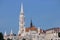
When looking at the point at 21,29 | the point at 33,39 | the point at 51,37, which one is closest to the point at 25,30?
the point at 21,29

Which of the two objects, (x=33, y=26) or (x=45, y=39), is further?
(x=33, y=26)

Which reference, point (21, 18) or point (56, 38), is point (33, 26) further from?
point (56, 38)

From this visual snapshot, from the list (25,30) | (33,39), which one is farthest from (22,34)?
(33,39)

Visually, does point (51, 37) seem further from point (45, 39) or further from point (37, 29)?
point (37, 29)

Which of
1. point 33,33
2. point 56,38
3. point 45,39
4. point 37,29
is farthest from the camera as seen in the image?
point 37,29

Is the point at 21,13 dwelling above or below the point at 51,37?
above

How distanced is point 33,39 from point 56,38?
17775 mm

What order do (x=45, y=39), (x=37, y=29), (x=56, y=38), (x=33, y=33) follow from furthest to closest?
1. (x=37, y=29)
2. (x=33, y=33)
3. (x=45, y=39)
4. (x=56, y=38)

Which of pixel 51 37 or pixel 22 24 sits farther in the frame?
pixel 22 24

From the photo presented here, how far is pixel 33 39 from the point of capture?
146m

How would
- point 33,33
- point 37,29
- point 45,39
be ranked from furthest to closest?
1. point 37,29
2. point 33,33
3. point 45,39

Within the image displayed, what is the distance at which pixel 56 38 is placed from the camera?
426 feet

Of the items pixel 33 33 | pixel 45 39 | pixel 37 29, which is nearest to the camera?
pixel 45 39

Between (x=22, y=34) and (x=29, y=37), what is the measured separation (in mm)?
13821
